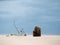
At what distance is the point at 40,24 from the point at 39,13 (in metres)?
0.17

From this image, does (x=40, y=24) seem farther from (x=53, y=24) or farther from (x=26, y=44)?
(x=26, y=44)

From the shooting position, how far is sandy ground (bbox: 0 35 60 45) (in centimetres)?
202

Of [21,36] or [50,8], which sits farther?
[50,8]

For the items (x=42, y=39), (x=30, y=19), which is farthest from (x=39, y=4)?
(x=42, y=39)

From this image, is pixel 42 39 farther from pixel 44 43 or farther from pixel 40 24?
pixel 40 24

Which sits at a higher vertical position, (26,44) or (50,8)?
(50,8)

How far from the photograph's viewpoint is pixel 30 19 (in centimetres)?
226

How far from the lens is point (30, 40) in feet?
6.63

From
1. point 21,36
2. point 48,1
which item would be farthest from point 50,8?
point 21,36

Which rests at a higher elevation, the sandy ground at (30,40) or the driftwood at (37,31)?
the driftwood at (37,31)

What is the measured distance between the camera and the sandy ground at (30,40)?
79.6 inches

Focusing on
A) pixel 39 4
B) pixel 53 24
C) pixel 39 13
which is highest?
pixel 39 4

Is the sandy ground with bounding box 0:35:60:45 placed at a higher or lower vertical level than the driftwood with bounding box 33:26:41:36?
lower

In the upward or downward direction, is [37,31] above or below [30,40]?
above
